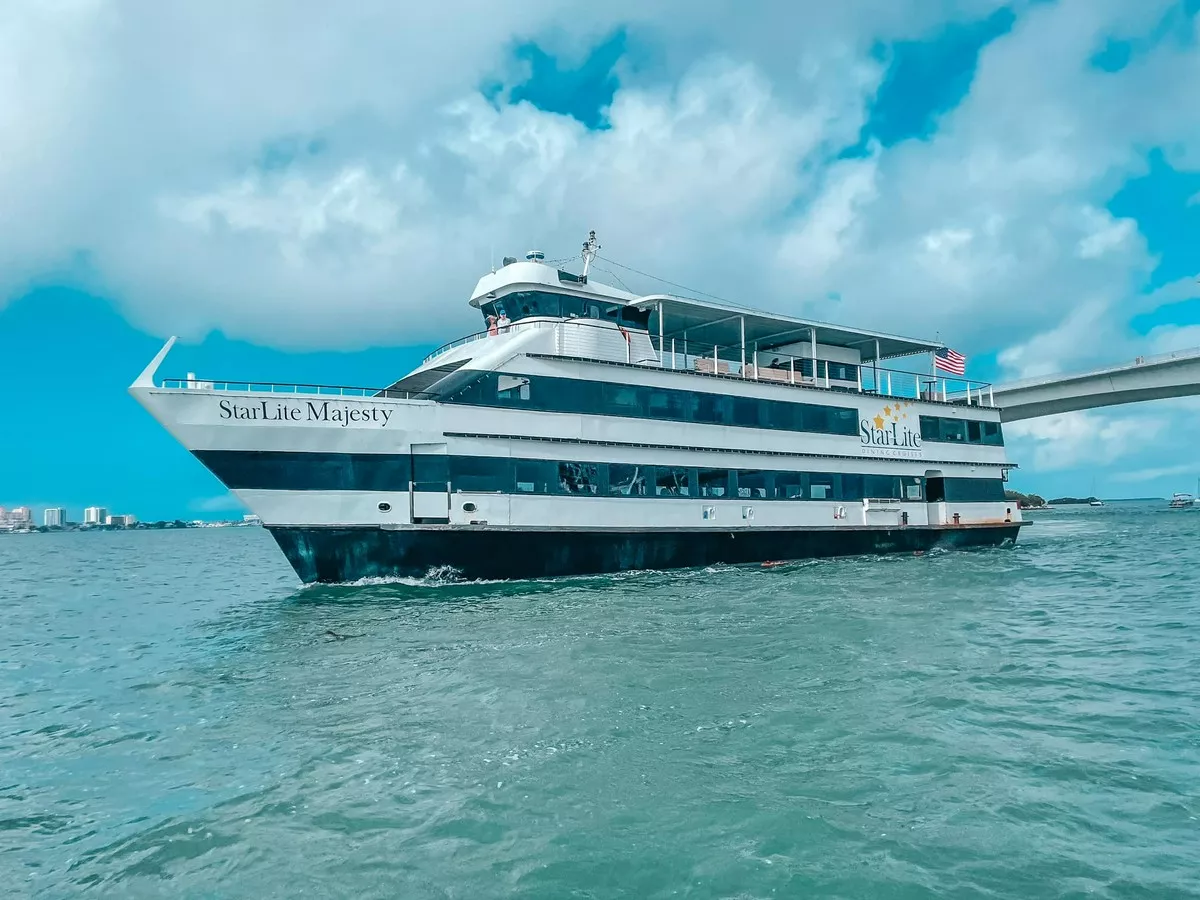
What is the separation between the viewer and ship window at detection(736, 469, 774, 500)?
20688 millimetres

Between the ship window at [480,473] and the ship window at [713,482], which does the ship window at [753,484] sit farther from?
the ship window at [480,473]

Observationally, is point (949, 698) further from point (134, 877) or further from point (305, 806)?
point (134, 877)

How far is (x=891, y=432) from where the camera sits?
2444cm

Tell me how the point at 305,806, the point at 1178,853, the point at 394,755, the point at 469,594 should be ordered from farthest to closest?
the point at 469,594 → the point at 394,755 → the point at 305,806 → the point at 1178,853

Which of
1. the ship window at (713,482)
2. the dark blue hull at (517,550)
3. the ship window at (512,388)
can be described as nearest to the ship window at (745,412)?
the ship window at (713,482)

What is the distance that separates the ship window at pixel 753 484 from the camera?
20688 mm

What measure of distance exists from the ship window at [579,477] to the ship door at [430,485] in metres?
2.86

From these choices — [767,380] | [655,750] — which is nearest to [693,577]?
[767,380]

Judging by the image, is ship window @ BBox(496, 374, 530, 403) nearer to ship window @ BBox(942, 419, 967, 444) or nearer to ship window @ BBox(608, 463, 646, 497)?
ship window @ BBox(608, 463, 646, 497)

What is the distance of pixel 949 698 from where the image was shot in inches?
281

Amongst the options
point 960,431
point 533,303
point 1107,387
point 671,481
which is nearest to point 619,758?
point 671,481

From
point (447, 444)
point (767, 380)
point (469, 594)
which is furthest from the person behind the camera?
point (767, 380)

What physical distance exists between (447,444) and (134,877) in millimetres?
12580

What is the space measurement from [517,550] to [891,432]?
1420 centimetres
